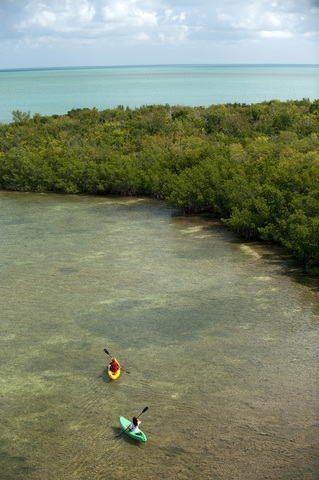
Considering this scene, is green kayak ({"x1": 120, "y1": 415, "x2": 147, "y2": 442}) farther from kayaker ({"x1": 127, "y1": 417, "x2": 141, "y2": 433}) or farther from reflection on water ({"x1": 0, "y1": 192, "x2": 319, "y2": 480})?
reflection on water ({"x1": 0, "y1": 192, "x2": 319, "y2": 480})

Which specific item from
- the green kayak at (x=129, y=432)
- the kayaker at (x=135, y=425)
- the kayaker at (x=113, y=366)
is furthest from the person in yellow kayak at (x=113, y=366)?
the kayaker at (x=135, y=425)

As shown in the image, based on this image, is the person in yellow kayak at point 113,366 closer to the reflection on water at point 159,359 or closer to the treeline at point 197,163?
the reflection on water at point 159,359

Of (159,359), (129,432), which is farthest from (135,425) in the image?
(159,359)

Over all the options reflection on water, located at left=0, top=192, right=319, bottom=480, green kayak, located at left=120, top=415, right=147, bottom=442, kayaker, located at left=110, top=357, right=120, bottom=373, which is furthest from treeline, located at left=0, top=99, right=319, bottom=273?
green kayak, located at left=120, top=415, right=147, bottom=442

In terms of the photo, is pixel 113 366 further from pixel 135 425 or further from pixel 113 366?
pixel 135 425

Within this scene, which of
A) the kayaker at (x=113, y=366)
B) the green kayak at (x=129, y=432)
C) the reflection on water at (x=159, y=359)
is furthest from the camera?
the kayaker at (x=113, y=366)

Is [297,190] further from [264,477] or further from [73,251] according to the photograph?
[264,477]

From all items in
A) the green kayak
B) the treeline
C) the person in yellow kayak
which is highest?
the treeline
